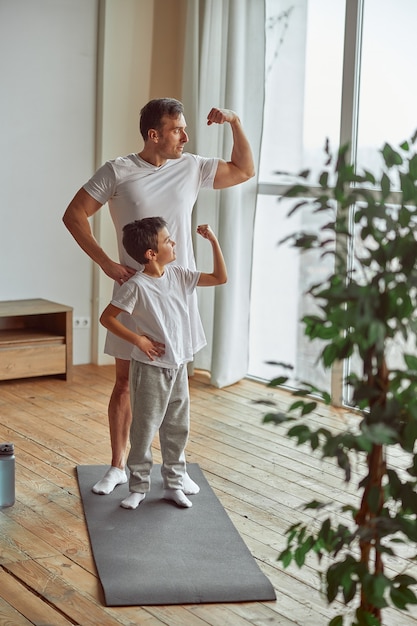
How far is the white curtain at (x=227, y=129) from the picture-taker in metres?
5.15

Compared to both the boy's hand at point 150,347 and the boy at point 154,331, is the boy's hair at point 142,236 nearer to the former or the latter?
the boy at point 154,331

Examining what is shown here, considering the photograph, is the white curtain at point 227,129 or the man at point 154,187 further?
the white curtain at point 227,129

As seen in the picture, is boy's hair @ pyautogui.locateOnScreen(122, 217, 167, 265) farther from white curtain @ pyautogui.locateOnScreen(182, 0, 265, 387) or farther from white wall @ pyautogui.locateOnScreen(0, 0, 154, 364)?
white wall @ pyautogui.locateOnScreen(0, 0, 154, 364)

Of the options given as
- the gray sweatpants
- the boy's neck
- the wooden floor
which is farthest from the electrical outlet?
the boy's neck

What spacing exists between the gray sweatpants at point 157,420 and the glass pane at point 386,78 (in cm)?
168

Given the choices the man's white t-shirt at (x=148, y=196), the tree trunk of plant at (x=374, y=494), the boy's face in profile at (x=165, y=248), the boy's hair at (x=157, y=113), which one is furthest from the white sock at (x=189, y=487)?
the tree trunk of plant at (x=374, y=494)

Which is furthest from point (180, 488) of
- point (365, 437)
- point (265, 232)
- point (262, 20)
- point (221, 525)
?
point (262, 20)

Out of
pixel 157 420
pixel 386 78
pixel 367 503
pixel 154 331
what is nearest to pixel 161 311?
pixel 154 331

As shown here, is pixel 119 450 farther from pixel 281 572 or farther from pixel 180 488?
pixel 281 572

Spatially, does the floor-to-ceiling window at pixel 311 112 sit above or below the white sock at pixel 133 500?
above

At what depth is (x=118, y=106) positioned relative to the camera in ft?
18.6

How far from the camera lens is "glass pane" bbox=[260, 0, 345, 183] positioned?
16.2 ft

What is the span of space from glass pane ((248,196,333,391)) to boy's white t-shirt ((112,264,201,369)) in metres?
1.86

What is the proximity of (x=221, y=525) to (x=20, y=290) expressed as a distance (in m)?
2.63
